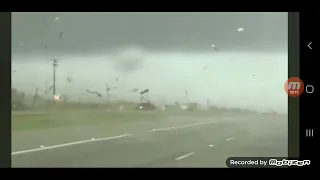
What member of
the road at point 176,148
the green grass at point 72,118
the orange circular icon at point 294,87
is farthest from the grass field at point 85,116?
the orange circular icon at point 294,87

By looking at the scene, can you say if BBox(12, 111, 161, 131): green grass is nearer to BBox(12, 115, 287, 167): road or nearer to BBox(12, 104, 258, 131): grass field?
BBox(12, 104, 258, 131): grass field

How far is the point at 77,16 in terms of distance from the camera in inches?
117

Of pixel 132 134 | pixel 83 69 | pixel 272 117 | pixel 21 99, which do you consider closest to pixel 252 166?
pixel 272 117

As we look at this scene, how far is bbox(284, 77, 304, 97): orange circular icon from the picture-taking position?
282 cm

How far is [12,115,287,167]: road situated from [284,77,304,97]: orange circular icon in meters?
0.16

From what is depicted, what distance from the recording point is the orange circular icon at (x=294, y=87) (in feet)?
9.24

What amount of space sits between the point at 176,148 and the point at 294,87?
35.2 inches

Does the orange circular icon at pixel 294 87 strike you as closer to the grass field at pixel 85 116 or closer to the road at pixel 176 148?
the road at pixel 176 148

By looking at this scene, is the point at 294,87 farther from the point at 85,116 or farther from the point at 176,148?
the point at 85,116

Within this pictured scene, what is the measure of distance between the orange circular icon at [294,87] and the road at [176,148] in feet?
0.54

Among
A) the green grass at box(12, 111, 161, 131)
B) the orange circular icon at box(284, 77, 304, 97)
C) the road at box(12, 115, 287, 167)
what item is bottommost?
the road at box(12, 115, 287, 167)

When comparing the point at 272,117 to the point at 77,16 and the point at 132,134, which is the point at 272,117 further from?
the point at 77,16

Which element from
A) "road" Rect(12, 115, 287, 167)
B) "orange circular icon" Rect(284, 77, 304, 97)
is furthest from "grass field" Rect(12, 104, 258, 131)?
"orange circular icon" Rect(284, 77, 304, 97)

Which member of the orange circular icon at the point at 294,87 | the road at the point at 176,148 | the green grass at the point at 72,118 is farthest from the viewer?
the green grass at the point at 72,118
